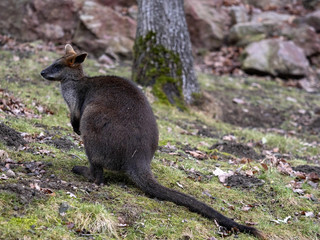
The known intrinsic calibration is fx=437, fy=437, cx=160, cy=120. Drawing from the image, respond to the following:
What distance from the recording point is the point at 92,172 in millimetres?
5414

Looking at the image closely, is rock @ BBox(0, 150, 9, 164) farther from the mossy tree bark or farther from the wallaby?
the mossy tree bark

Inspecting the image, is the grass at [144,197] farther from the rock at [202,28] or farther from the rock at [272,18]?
the rock at [272,18]

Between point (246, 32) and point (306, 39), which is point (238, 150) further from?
point (306, 39)

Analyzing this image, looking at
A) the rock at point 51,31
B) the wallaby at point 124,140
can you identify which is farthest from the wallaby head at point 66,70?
the rock at point 51,31

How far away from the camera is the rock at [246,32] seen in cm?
1605

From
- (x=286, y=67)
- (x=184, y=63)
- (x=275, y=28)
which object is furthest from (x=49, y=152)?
(x=275, y=28)

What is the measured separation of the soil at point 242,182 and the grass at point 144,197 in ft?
0.36

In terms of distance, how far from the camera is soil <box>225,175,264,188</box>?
20.3 ft

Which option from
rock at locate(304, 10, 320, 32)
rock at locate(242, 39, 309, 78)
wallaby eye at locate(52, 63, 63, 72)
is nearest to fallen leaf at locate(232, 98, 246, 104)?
rock at locate(242, 39, 309, 78)

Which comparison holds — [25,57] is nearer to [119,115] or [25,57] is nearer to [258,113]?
[258,113]

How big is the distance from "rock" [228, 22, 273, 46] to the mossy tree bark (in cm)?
620

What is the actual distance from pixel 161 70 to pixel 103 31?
14.6ft

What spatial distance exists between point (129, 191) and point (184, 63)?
556 cm

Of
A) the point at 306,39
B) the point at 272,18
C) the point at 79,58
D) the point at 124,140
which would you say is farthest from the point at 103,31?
the point at 124,140
